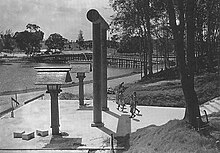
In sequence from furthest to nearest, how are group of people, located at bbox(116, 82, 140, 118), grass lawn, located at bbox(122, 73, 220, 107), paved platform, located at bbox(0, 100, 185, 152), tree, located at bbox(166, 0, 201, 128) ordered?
grass lawn, located at bbox(122, 73, 220, 107)
group of people, located at bbox(116, 82, 140, 118)
paved platform, located at bbox(0, 100, 185, 152)
tree, located at bbox(166, 0, 201, 128)

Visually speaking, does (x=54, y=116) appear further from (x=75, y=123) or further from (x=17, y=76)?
(x=17, y=76)

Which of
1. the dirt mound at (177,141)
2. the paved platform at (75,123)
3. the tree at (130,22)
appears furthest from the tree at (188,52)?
the tree at (130,22)

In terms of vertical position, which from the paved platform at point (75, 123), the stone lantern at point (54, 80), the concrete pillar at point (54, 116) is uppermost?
the stone lantern at point (54, 80)

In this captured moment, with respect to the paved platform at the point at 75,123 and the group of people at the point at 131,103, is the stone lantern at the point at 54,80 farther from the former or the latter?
the group of people at the point at 131,103

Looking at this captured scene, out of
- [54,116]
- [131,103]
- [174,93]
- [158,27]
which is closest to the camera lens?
[54,116]

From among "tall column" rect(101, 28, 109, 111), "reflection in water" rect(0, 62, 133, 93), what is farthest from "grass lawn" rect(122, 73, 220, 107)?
"reflection in water" rect(0, 62, 133, 93)

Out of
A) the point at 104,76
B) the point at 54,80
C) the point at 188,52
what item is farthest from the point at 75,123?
the point at 188,52

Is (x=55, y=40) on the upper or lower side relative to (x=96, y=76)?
upper

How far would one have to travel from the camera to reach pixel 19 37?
1706 cm

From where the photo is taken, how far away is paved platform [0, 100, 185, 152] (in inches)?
231

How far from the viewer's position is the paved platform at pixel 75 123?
587 cm

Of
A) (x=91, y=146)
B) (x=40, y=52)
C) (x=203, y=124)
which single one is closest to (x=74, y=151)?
(x=91, y=146)

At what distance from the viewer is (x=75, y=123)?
738cm

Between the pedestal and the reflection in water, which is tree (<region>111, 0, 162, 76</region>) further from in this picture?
the pedestal
